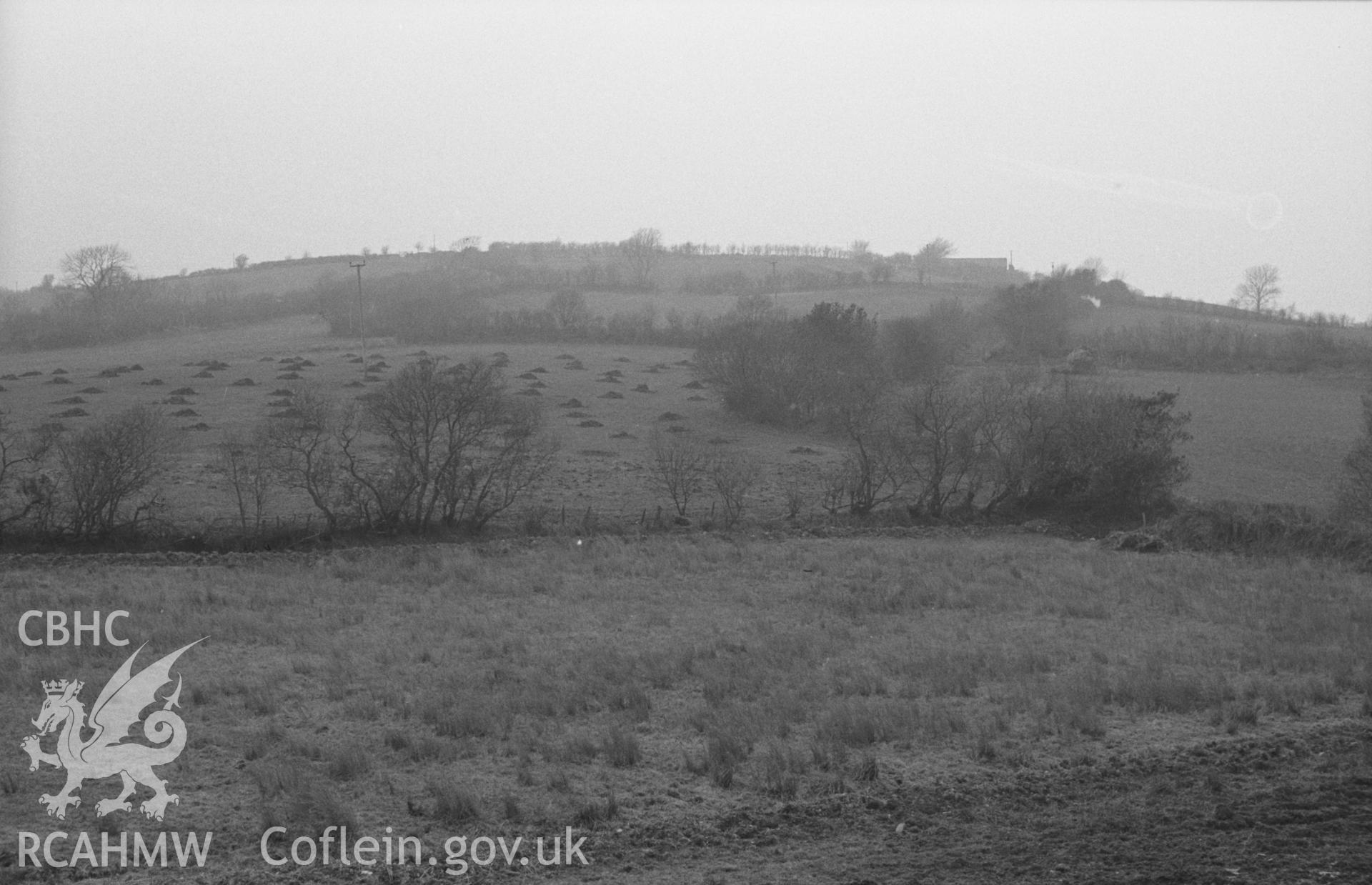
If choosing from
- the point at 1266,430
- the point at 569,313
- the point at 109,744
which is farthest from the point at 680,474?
the point at 569,313

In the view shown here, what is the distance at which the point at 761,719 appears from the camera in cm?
1105

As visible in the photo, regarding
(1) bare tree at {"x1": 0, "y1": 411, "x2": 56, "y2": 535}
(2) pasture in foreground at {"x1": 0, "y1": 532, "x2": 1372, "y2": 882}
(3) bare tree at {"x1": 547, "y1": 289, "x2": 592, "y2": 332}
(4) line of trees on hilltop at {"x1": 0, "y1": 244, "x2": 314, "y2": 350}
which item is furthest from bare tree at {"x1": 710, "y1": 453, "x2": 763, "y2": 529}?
(3) bare tree at {"x1": 547, "y1": 289, "x2": 592, "y2": 332}

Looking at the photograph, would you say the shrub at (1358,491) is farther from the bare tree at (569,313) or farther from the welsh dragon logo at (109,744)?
the bare tree at (569,313)

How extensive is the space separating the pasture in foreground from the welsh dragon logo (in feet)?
0.52

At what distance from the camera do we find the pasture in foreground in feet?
25.8

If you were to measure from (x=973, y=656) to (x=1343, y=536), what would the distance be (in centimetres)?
1492

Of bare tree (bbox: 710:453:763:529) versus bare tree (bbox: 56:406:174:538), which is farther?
bare tree (bbox: 710:453:763:529)

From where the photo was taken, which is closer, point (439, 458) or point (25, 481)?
point (25, 481)

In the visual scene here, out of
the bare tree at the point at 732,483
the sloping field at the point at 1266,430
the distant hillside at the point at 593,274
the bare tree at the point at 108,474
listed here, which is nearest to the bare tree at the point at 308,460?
the bare tree at the point at 108,474

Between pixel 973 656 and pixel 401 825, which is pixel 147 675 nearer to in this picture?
pixel 401 825

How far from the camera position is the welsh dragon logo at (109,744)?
855cm

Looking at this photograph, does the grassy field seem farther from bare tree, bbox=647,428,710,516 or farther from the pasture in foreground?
the pasture in foreground

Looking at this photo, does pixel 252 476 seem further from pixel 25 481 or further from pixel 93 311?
pixel 93 311

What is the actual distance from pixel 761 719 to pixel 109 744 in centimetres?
605
